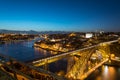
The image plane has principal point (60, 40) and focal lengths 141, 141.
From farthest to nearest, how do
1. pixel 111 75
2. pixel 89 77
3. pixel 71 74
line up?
pixel 111 75
pixel 89 77
pixel 71 74

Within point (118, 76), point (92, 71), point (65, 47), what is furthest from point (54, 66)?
point (65, 47)

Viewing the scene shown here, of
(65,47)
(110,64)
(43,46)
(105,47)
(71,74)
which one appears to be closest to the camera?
(71,74)

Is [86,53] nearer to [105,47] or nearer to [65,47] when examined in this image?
[105,47]

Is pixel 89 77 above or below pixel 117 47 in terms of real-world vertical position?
below

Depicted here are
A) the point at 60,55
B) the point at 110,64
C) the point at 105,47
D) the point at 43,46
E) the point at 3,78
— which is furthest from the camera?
the point at 43,46

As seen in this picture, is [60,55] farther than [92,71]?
No

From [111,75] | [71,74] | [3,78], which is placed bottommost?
[111,75]

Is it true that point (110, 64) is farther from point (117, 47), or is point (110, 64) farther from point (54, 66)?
point (54, 66)

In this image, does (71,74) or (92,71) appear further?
(92,71)

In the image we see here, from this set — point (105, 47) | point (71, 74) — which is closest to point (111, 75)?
point (71, 74)
